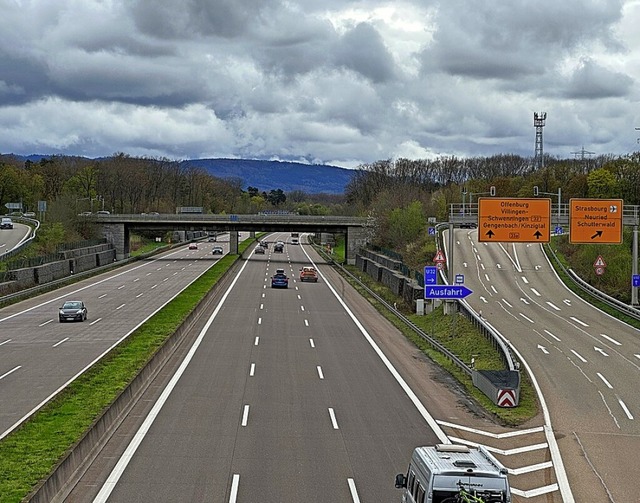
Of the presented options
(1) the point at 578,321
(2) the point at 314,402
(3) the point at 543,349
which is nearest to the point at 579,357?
(3) the point at 543,349

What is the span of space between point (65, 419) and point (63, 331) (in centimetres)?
2383

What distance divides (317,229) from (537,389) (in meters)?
84.3

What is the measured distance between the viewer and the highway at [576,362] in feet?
70.2

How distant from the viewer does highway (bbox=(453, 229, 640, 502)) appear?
A: 70.2ft

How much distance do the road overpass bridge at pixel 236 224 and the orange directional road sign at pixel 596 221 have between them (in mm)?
67489

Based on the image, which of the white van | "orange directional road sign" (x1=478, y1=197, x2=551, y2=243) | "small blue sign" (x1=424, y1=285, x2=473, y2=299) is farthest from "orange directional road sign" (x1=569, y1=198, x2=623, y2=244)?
the white van

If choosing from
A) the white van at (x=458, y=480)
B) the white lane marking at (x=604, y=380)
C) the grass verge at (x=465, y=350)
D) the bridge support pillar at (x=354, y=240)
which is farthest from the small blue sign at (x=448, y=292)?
the bridge support pillar at (x=354, y=240)

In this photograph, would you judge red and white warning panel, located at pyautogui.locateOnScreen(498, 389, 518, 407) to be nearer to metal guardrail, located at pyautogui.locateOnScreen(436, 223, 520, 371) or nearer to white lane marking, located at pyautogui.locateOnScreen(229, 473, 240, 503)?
metal guardrail, located at pyautogui.locateOnScreen(436, 223, 520, 371)

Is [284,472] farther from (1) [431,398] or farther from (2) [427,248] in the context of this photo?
(2) [427,248]

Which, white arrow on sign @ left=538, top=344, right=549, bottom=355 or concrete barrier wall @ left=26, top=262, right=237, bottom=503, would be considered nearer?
concrete barrier wall @ left=26, top=262, right=237, bottom=503

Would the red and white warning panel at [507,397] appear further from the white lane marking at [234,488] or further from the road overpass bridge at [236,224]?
the road overpass bridge at [236,224]

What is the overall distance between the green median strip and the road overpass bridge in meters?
68.7

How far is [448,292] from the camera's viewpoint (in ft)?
138

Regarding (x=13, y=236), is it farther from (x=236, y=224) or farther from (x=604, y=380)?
(x=604, y=380)
